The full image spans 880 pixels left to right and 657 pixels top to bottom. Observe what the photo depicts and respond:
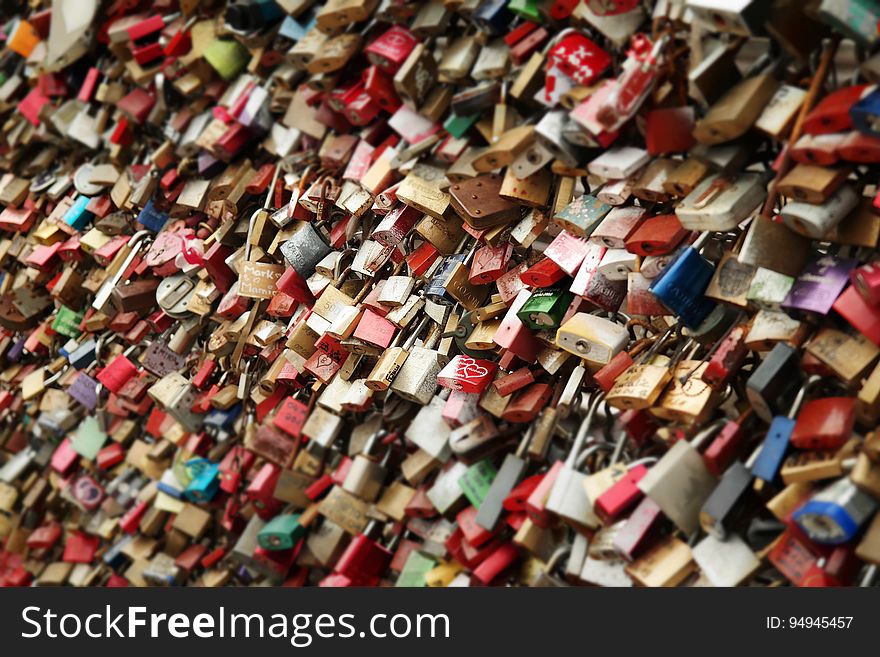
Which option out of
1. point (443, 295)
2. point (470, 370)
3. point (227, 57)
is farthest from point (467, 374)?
point (227, 57)

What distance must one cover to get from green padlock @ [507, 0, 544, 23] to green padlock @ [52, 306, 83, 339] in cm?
206

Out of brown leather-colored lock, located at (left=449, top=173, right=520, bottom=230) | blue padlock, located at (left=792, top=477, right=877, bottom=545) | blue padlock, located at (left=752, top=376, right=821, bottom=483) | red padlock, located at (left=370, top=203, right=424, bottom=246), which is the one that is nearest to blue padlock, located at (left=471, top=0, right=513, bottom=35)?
brown leather-colored lock, located at (left=449, top=173, right=520, bottom=230)

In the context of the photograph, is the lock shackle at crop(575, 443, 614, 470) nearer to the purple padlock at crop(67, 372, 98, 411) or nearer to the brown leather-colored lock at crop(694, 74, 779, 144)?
the brown leather-colored lock at crop(694, 74, 779, 144)

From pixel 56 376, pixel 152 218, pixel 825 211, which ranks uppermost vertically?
pixel 825 211

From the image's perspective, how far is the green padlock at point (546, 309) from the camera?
224cm

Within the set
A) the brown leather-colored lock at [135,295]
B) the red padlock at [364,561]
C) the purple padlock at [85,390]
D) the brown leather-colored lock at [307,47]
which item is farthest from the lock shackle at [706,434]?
the purple padlock at [85,390]

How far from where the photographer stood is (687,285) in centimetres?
199

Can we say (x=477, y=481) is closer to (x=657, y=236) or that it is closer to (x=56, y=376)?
(x=657, y=236)

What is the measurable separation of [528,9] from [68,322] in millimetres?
2130

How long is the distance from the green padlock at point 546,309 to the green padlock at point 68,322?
77.2 inches

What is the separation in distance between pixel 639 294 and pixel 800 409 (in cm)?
42

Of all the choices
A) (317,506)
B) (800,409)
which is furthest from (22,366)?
(800,409)

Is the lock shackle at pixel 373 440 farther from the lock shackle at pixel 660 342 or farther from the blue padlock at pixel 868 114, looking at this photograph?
the blue padlock at pixel 868 114

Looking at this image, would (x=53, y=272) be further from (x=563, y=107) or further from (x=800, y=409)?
(x=800, y=409)
